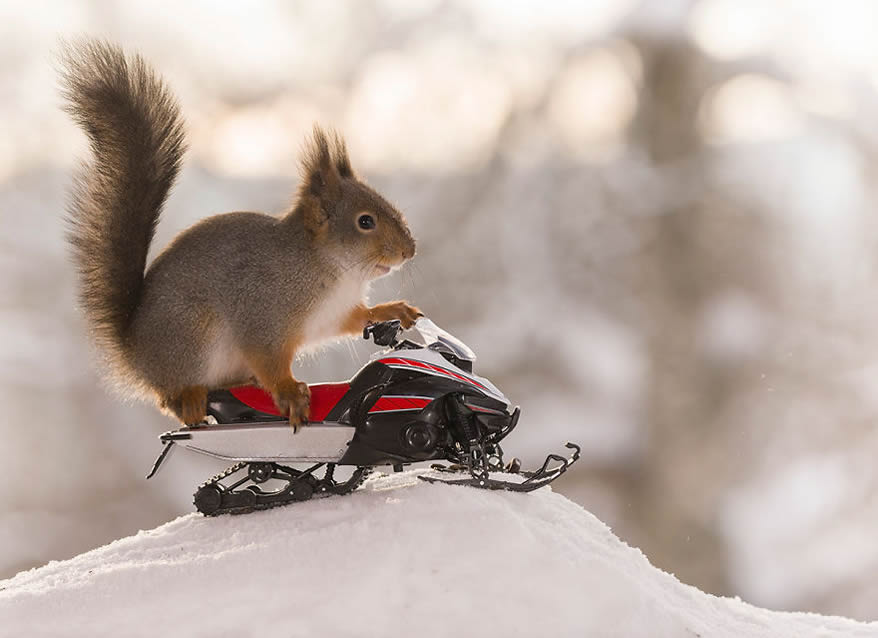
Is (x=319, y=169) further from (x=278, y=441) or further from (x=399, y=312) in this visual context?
(x=278, y=441)

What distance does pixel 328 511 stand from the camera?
1.39 metres

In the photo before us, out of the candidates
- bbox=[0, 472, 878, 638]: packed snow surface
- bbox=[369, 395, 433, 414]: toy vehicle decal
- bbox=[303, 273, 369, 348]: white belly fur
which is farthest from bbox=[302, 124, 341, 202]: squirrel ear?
bbox=[0, 472, 878, 638]: packed snow surface

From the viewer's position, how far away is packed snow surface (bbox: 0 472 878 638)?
1.10 m

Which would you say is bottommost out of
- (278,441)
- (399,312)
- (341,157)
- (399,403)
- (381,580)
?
(381,580)

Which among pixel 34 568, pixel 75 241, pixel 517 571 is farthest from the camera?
pixel 75 241

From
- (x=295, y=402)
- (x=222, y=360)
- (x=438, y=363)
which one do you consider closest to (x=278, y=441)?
(x=295, y=402)

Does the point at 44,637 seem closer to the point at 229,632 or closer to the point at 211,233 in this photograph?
the point at 229,632

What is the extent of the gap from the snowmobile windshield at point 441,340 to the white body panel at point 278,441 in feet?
0.74

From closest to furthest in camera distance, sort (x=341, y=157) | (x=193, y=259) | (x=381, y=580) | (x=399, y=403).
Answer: (x=381, y=580) → (x=399, y=403) → (x=193, y=259) → (x=341, y=157)

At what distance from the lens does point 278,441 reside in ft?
4.73

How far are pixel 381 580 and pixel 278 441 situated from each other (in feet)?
1.22

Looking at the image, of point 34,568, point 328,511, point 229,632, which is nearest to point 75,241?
point 34,568

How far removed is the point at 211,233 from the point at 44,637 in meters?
0.74

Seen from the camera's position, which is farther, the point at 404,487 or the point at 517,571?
the point at 404,487
